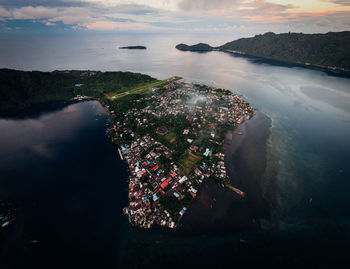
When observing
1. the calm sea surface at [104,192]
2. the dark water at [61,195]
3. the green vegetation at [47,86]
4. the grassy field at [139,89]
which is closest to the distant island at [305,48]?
the calm sea surface at [104,192]

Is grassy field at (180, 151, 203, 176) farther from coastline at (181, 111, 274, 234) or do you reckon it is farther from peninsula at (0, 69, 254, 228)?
coastline at (181, 111, 274, 234)

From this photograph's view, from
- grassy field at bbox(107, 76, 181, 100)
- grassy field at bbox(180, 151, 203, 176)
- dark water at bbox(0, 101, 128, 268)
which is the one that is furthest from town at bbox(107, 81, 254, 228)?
grassy field at bbox(107, 76, 181, 100)

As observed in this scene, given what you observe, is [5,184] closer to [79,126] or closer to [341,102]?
[79,126]

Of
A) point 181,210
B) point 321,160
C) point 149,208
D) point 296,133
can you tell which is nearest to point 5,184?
point 149,208

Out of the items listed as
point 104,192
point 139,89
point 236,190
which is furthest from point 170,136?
point 139,89

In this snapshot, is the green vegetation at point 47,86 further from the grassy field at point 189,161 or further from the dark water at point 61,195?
the grassy field at point 189,161

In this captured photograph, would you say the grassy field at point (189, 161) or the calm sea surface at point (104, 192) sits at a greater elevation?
the grassy field at point (189, 161)

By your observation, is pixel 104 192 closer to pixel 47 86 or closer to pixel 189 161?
pixel 189 161
